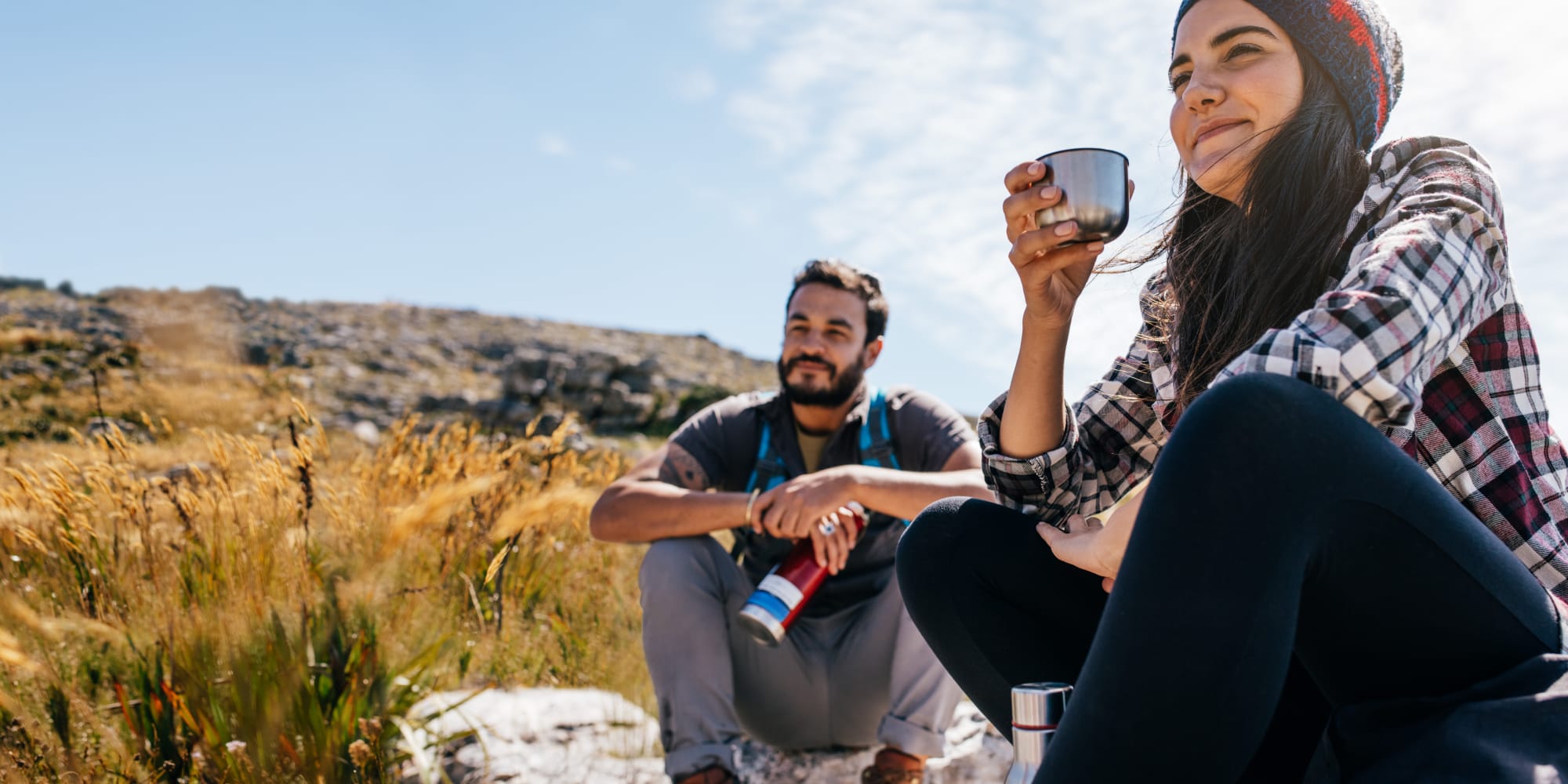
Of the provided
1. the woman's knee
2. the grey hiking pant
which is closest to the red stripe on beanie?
the woman's knee

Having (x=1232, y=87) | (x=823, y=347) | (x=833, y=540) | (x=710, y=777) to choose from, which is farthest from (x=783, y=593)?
(x=1232, y=87)

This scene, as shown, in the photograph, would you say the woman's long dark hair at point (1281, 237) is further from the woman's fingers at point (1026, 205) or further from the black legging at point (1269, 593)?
the black legging at point (1269, 593)

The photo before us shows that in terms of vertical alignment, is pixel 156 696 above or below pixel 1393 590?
below

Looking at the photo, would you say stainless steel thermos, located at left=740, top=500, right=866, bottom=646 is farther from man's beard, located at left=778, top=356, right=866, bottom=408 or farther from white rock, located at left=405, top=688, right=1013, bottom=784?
man's beard, located at left=778, top=356, right=866, bottom=408

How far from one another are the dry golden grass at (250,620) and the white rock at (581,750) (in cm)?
12

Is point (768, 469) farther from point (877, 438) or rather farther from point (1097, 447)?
point (1097, 447)

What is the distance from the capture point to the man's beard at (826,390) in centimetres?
346

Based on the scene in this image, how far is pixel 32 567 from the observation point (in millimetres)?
3146

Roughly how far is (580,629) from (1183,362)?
327 centimetres

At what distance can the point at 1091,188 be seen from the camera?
1.53 m

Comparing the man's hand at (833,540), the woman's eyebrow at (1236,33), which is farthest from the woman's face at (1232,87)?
the man's hand at (833,540)

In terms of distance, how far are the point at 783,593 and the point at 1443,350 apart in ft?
5.66

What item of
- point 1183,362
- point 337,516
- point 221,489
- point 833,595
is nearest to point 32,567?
point 221,489

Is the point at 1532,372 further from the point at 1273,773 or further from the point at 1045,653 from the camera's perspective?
the point at 1045,653
